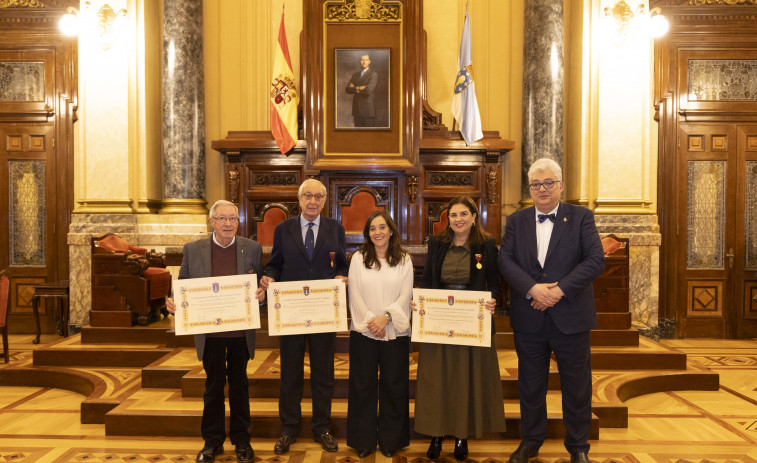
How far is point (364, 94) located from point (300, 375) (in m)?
4.79

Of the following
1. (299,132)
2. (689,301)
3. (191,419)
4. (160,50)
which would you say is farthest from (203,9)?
(689,301)

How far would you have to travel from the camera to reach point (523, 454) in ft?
11.2

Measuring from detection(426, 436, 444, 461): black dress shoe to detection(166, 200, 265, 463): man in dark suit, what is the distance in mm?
1081

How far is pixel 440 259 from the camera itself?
3.39 meters

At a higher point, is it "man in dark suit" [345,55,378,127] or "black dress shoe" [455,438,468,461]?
"man in dark suit" [345,55,378,127]

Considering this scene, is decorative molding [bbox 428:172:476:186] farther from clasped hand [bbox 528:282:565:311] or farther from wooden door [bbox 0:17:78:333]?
wooden door [bbox 0:17:78:333]

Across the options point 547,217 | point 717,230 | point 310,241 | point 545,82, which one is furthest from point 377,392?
point 717,230

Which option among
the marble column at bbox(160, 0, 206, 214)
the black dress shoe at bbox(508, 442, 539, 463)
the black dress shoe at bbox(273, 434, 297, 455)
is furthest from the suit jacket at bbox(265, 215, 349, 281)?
the marble column at bbox(160, 0, 206, 214)

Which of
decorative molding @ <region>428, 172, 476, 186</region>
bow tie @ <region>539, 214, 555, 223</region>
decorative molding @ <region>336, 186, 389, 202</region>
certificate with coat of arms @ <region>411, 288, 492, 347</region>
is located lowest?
certificate with coat of arms @ <region>411, 288, 492, 347</region>

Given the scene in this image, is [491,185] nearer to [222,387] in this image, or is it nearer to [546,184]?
[546,184]

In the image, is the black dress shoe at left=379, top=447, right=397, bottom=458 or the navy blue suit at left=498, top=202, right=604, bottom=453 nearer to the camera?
the navy blue suit at left=498, top=202, right=604, bottom=453

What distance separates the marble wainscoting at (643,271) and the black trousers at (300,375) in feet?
14.8

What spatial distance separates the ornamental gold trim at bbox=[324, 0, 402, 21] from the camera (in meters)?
7.54

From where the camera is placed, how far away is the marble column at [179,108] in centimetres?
749
